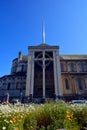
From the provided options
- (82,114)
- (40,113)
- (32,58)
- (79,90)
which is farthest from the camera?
(32,58)

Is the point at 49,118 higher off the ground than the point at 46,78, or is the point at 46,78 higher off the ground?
the point at 46,78

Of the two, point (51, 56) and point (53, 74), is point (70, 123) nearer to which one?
point (53, 74)

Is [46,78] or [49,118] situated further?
[46,78]

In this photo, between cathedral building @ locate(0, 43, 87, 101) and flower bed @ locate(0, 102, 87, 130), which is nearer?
flower bed @ locate(0, 102, 87, 130)

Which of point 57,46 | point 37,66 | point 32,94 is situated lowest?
point 32,94

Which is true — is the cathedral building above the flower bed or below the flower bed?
above

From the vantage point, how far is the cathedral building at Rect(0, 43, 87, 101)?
35.6 metres

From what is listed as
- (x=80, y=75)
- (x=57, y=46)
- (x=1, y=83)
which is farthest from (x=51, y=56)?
(x=1, y=83)

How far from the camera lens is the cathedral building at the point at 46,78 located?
117ft

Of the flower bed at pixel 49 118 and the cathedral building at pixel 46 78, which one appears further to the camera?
the cathedral building at pixel 46 78

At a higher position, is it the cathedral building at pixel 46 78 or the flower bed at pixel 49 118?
the cathedral building at pixel 46 78

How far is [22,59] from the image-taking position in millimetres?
49406

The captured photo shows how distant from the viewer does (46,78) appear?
123 feet

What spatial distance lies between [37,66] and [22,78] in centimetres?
640
